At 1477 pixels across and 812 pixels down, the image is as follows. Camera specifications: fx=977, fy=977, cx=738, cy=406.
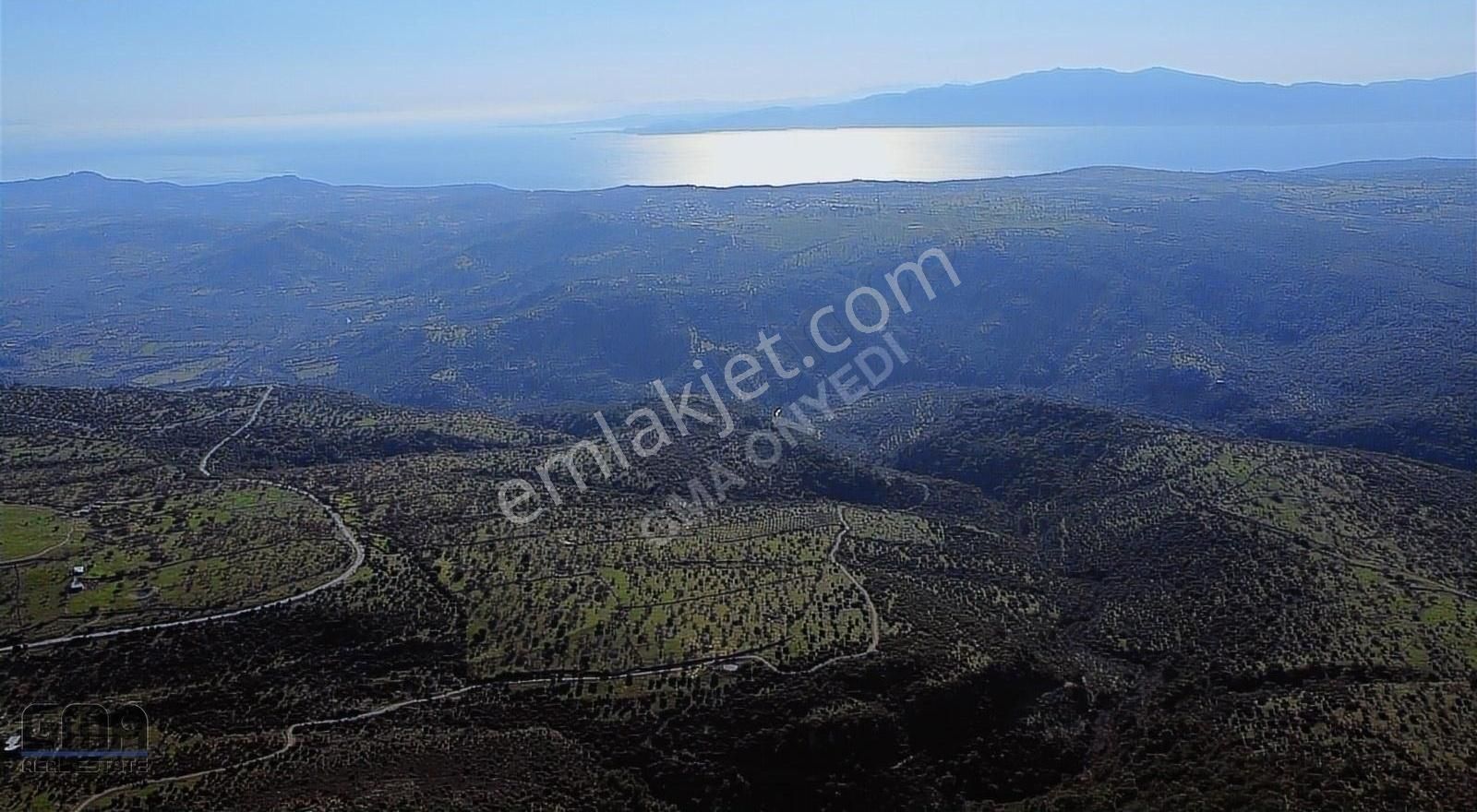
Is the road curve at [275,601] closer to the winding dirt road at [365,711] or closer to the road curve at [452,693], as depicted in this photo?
the winding dirt road at [365,711]

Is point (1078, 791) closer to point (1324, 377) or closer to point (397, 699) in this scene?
point (397, 699)

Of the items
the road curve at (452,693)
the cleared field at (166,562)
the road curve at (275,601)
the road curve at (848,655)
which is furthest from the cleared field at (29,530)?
the road curve at (848,655)

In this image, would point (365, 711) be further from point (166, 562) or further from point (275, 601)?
point (166, 562)

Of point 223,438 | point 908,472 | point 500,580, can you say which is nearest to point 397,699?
point 500,580

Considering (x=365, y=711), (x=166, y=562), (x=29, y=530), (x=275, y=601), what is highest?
(x=29, y=530)

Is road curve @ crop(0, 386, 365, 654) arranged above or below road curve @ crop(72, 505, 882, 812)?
above

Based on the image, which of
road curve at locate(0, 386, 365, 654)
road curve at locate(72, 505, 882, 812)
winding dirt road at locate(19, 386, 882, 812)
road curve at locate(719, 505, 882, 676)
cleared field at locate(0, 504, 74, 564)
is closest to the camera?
road curve at locate(72, 505, 882, 812)

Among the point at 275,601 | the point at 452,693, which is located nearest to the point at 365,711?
the point at 452,693

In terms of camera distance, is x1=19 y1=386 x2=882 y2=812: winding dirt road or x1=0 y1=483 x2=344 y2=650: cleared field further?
x1=0 y1=483 x2=344 y2=650: cleared field

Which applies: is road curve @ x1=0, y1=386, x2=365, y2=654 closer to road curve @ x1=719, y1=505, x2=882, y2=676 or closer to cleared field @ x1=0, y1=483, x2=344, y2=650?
cleared field @ x1=0, y1=483, x2=344, y2=650

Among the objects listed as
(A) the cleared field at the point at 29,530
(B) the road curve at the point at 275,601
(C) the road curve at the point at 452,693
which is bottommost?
(C) the road curve at the point at 452,693

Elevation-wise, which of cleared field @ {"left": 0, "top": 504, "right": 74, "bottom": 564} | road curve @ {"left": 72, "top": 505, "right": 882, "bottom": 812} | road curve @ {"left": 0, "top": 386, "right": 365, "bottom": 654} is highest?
cleared field @ {"left": 0, "top": 504, "right": 74, "bottom": 564}

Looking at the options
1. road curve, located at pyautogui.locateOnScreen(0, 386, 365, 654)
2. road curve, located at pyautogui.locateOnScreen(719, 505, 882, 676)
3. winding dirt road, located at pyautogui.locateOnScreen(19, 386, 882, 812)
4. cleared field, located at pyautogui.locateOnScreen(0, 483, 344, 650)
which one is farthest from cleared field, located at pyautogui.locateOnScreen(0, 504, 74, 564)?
road curve, located at pyautogui.locateOnScreen(719, 505, 882, 676)
